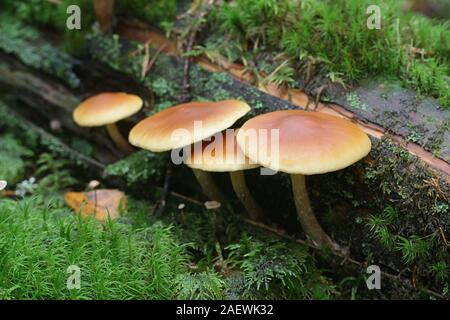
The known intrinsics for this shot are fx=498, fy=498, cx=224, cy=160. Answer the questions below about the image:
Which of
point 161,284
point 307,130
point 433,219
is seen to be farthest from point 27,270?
point 433,219

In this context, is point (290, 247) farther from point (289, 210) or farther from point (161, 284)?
point (161, 284)

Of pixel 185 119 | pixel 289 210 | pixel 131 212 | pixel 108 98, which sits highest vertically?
pixel 185 119

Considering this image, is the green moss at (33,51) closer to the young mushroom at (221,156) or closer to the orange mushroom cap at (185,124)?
the orange mushroom cap at (185,124)

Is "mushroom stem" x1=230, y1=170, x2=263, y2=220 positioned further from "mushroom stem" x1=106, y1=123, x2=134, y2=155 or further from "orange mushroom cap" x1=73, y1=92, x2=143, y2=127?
"mushroom stem" x1=106, y1=123, x2=134, y2=155

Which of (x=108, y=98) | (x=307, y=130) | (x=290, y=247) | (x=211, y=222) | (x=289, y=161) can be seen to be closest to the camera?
(x=289, y=161)

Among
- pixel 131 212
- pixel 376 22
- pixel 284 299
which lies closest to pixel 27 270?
pixel 131 212

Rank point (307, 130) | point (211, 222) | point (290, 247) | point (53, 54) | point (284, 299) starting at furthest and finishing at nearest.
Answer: point (53, 54), point (211, 222), point (290, 247), point (284, 299), point (307, 130)

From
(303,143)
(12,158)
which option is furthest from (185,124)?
(12,158)

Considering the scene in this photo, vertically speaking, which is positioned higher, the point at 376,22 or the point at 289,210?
the point at 376,22

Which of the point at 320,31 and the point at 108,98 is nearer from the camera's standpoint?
the point at 320,31
